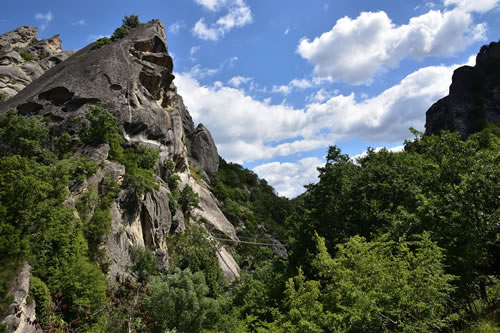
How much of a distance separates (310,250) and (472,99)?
71398 mm

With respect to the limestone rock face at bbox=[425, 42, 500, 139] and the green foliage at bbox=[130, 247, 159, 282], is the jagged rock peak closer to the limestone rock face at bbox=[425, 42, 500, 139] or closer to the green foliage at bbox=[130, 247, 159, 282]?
the green foliage at bbox=[130, 247, 159, 282]

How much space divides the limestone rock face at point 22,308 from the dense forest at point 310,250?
16.8 inches

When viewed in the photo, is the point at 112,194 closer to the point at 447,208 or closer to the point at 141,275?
the point at 141,275

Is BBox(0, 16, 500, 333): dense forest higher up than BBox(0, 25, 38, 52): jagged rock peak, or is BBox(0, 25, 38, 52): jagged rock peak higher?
BBox(0, 25, 38, 52): jagged rock peak

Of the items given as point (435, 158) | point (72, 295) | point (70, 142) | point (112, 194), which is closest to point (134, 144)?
point (70, 142)

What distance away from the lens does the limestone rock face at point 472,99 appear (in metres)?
68.3

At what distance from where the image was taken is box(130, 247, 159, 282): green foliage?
20875 millimetres

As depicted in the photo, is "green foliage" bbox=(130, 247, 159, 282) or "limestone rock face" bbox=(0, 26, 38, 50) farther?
"limestone rock face" bbox=(0, 26, 38, 50)

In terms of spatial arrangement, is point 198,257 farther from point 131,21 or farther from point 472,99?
point 472,99

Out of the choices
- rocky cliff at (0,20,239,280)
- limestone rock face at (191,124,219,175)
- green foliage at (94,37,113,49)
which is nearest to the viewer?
rocky cliff at (0,20,239,280)

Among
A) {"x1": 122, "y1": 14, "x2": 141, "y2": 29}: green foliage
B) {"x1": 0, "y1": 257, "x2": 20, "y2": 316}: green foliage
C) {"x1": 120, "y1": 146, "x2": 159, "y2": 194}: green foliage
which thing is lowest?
{"x1": 0, "y1": 257, "x2": 20, "y2": 316}: green foliage

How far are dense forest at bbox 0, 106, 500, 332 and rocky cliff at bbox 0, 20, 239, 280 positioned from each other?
1169mm

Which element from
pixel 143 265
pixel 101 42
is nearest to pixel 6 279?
pixel 143 265

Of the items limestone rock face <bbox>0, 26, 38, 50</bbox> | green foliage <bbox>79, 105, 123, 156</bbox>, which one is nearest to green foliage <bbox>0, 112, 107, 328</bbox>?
green foliage <bbox>79, 105, 123, 156</bbox>
